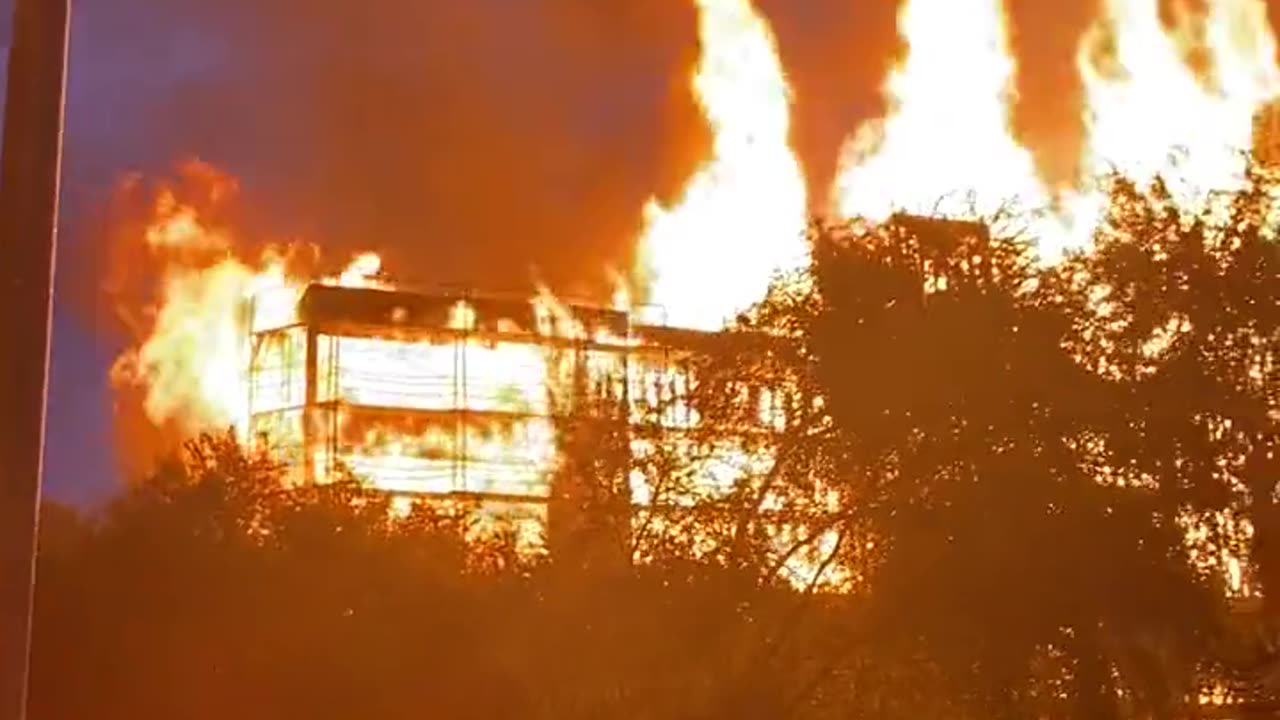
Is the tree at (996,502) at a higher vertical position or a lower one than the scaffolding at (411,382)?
lower

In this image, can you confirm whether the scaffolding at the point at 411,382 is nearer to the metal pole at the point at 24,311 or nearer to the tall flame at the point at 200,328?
the tall flame at the point at 200,328

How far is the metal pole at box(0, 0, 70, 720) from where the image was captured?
6105 millimetres

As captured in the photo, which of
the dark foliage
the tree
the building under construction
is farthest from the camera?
the building under construction

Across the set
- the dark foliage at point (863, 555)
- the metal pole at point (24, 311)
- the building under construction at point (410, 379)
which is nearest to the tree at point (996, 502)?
the dark foliage at point (863, 555)

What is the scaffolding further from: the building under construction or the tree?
the tree

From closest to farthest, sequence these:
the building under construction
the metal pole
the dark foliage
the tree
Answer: the metal pole → the tree → the dark foliage → the building under construction

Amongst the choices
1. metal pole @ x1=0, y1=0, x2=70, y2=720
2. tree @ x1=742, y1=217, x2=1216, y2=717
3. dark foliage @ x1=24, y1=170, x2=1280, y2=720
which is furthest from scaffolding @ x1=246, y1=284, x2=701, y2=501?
metal pole @ x1=0, y1=0, x2=70, y2=720

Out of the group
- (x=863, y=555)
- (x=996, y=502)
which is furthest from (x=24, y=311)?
(x=863, y=555)

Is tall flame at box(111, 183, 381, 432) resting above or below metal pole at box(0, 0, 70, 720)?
above

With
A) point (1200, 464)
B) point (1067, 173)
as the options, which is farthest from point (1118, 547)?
point (1067, 173)

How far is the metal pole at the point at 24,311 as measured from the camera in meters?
6.11

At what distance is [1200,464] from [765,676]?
737 cm

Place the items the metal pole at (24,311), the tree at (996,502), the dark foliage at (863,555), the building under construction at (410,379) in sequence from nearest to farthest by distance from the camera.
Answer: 1. the metal pole at (24,311)
2. the tree at (996,502)
3. the dark foliage at (863,555)
4. the building under construction at (410,379)

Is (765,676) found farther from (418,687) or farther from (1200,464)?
(1200,464)
